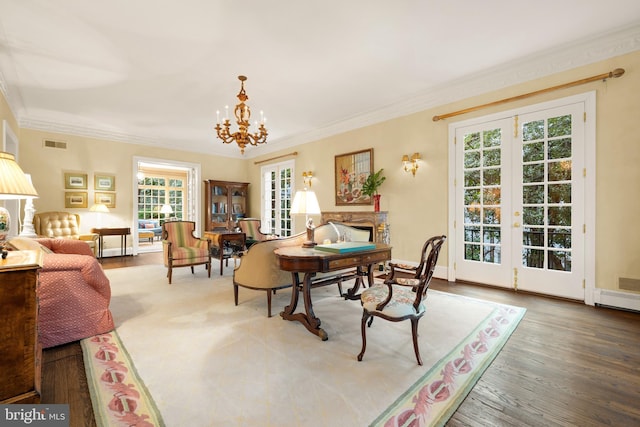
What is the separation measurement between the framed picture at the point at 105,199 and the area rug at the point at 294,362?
4.31 m

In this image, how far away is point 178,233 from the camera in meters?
4.90

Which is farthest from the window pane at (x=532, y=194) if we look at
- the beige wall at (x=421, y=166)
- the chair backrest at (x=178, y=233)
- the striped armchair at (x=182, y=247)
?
the chair backrest at (x=178, y=233)

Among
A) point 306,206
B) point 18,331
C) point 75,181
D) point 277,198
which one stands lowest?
point 18,331

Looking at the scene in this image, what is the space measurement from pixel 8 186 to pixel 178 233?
3.34 metres

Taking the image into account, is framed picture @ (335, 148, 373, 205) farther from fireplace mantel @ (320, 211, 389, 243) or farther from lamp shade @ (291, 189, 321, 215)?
lamp shade @ (291, 189, 321, 215)

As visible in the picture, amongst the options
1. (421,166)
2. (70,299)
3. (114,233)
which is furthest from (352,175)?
(114,233)

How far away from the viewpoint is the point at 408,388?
1735 mm

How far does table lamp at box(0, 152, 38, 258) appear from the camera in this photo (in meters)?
1.65

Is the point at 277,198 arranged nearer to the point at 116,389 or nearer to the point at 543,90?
the point at 543,90

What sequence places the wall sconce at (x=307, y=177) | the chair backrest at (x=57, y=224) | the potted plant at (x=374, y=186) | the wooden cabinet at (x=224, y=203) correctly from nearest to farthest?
1. the potted plant at (x=374, y=186)
2. the chair backrest at (x=57, y=224)
3. the wall sconce at (x=307, y=177)
4. the wooden cabinet at (x=224, y=203)

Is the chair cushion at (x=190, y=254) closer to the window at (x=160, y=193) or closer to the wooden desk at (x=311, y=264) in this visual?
the wooden desk at (x=311, y=264)

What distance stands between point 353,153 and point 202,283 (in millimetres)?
3710

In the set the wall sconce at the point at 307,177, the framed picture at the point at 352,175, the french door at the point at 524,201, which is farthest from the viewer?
the wall sconce at the point at 307,177

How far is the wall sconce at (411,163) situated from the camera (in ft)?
15.4
